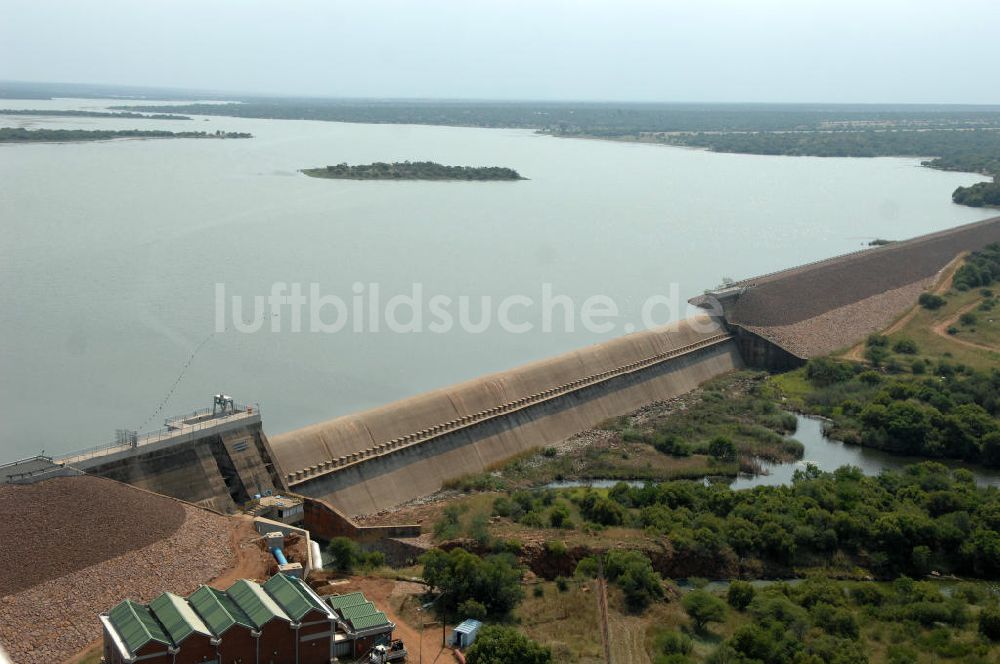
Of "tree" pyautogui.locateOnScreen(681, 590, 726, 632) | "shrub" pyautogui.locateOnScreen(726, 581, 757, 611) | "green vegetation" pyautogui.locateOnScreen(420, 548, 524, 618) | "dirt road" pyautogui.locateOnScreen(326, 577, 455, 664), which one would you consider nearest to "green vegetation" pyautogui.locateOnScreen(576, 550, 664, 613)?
"tree" pyautogui.locateOnScreen(681, 590, 726, 632)

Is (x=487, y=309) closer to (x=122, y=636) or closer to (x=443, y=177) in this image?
(x=122, y=636)

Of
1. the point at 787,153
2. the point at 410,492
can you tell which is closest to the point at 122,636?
the point at 410,492

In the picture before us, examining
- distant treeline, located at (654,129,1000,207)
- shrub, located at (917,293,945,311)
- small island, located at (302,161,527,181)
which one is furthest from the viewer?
distant treeline, located at (654,129,1000,207)

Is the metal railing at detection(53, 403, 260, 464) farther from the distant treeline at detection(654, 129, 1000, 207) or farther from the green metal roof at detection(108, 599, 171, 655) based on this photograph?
the distant treeline at detection(654, 129, 1000, 207)

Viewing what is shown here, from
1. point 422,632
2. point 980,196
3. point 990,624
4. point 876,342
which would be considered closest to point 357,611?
point 422,632

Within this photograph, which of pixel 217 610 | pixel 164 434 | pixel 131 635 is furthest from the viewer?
pixel 164 434

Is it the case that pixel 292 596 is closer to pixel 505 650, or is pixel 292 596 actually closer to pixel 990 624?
pixel 505 650
